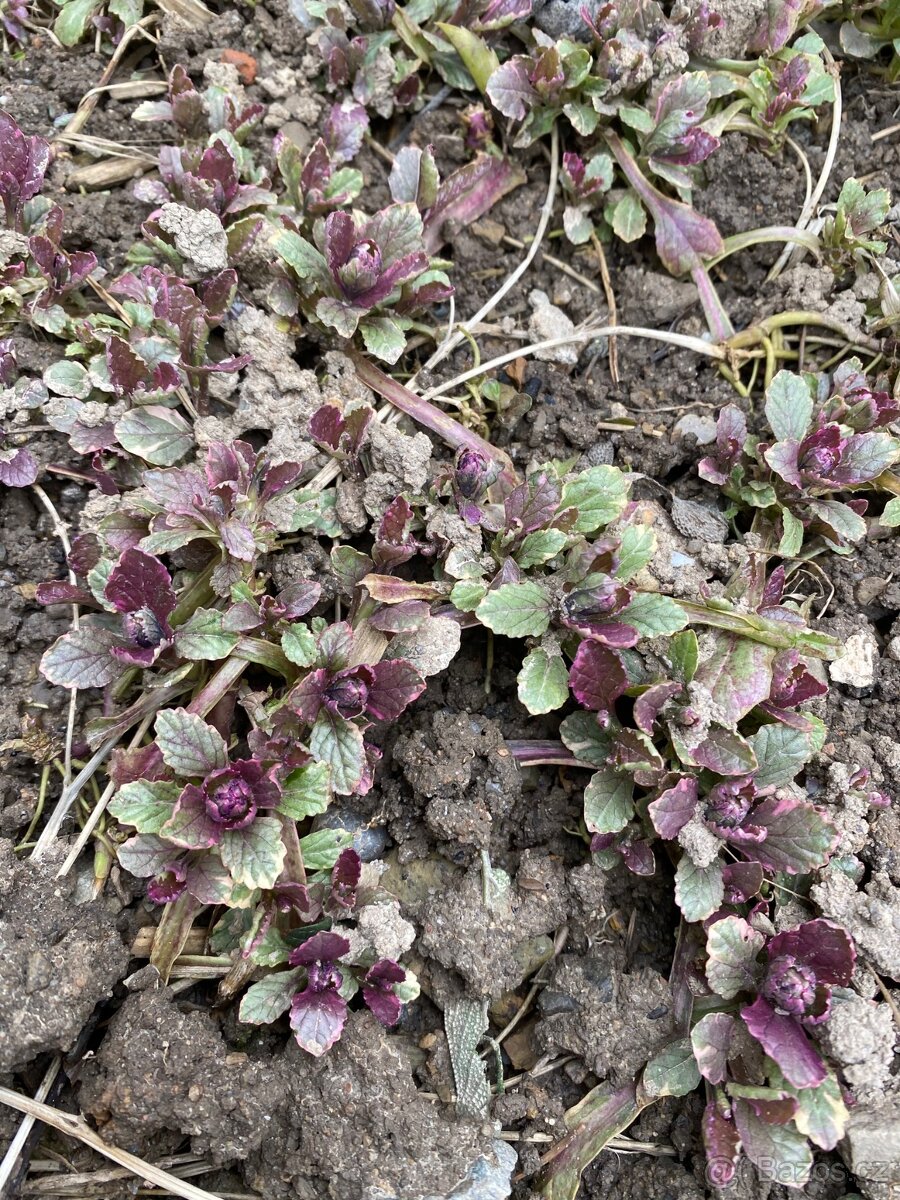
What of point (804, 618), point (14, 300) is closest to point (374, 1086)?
point (804, 618)

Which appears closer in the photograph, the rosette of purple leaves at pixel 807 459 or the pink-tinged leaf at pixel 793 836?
the pink-tinged leaf at pixel 793 836

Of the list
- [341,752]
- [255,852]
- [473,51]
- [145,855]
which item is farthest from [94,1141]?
[473,51]

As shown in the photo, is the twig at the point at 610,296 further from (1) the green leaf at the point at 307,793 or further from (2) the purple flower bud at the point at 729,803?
(1) the green leaf at the point at 307,793

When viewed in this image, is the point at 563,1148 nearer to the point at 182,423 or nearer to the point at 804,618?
the point at 804,618

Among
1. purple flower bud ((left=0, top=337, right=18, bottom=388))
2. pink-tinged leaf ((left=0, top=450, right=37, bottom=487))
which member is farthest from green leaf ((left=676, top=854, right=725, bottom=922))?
purple flower bud ((left=0, top=337, right=18, bottom=388))

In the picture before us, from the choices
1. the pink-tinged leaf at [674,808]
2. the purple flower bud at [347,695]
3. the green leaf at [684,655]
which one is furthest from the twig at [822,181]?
the purple flower bud at [347,695]

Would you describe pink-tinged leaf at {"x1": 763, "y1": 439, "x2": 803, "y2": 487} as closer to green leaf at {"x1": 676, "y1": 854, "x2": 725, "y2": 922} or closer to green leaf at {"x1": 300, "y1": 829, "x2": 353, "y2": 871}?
green leaf at {"x1": 676, "y1": 854, "x2": 725, "y2": 922}
